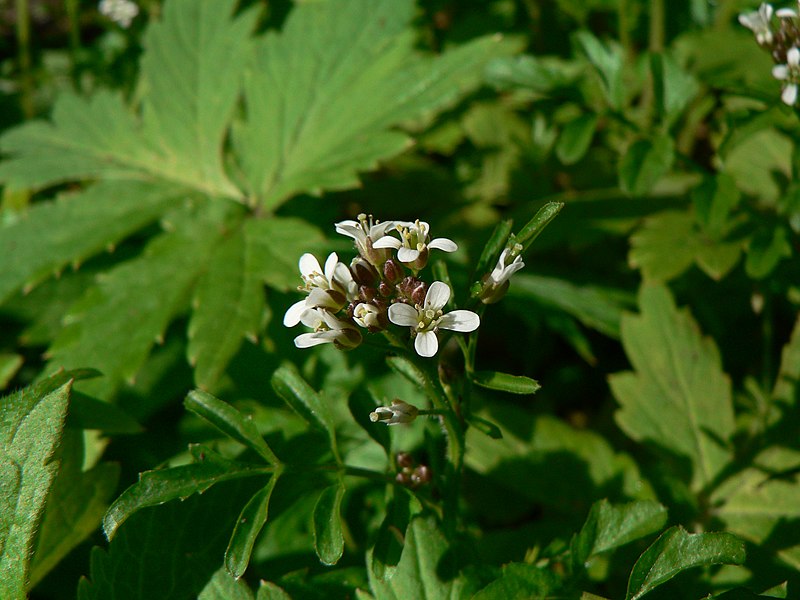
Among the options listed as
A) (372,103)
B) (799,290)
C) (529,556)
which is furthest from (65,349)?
(799,290)

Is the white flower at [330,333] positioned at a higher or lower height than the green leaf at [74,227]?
higher

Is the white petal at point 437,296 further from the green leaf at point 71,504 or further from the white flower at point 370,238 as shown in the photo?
the green leaf at point 71,504

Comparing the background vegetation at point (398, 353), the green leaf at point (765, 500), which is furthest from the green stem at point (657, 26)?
the green leaf at point (765, 500)

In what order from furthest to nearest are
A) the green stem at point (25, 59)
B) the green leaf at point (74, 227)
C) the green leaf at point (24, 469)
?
the green stem at point (25, 59) < the green leaf at point (74, 227) < the green leaf at point (24, 469)

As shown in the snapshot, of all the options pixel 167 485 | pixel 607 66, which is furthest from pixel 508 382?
pixel 607 66

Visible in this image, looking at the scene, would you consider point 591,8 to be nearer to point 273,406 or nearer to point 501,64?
point 501,64

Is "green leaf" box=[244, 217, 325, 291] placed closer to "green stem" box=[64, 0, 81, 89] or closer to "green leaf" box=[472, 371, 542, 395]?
"green leaf" box=[472, 371, 542, 395]

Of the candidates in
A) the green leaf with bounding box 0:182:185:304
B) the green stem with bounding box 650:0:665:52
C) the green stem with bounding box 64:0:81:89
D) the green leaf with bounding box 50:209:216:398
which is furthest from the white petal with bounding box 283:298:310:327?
the green stem with bounding box 64:0:81:89

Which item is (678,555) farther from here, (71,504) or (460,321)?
(71,504)
